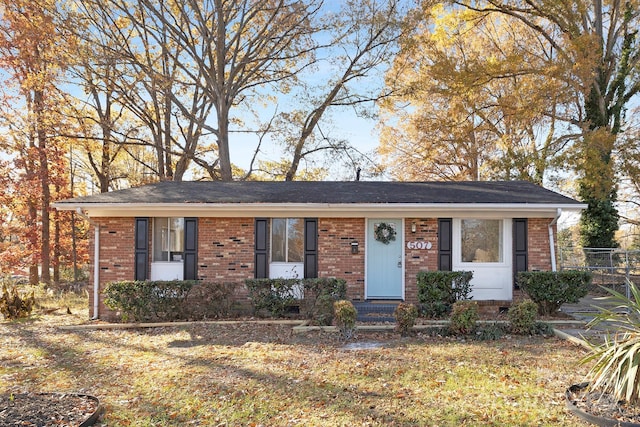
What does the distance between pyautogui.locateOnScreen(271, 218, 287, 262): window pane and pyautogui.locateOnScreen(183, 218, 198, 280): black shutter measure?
6.14 feet

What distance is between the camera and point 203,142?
991 inches

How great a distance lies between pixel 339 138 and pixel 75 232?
13679mm

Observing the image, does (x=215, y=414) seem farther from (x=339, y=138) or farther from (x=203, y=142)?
(x=203, y=142)

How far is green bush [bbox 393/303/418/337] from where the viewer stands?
8.28m

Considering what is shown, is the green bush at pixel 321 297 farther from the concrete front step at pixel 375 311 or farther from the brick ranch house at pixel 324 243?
the brick ranch house at pixel 324 243

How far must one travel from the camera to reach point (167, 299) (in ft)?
32.8

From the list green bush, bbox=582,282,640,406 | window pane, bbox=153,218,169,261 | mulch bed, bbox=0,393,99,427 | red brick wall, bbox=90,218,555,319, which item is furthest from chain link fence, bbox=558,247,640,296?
mulch bed, bbox=0,393,99,427

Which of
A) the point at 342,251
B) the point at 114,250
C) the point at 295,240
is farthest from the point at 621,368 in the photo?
the point at 114,250

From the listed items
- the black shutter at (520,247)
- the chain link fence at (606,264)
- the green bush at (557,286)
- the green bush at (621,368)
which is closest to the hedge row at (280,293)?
the green bush at (557,286)

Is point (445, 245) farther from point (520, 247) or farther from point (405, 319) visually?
point (405, 319)

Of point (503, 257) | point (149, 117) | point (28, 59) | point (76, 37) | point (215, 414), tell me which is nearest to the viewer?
point (215, 414)

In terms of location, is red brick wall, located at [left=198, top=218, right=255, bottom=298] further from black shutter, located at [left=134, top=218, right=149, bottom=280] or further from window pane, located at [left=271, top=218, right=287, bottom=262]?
black shutter, located at [left=134, top=218, right=149, bottom=280]

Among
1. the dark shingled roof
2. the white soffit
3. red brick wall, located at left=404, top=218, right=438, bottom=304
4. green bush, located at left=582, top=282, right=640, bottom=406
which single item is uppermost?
the dark shingled roof

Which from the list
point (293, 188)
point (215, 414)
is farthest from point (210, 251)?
point (215, 414)
